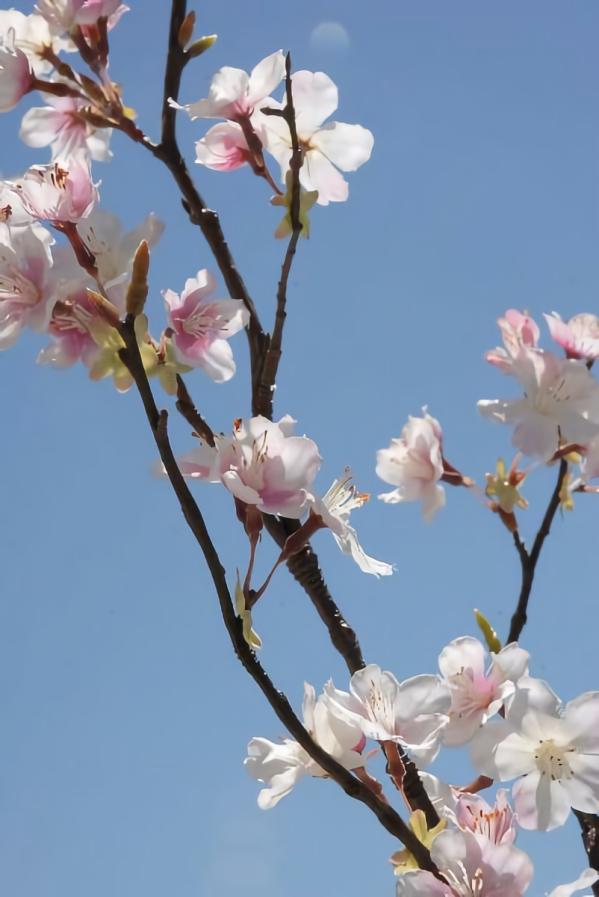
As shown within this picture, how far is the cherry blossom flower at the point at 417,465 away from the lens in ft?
3.74

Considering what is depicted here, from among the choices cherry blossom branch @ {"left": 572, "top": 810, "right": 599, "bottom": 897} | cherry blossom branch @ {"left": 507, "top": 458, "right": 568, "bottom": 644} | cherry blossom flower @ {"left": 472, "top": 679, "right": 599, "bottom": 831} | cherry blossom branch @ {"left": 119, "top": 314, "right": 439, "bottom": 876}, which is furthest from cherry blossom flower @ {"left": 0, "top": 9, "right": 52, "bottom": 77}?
cherry blossom branch @ {"left": 572, "top": 810, "right": 599, "bottom": 897}

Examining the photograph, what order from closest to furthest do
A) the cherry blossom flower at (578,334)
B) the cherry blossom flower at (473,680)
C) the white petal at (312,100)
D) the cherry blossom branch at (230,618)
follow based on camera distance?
the cherry blossom branch at (230,618)
the cherry blossom flower at (473,680)
the cherry blossom flower at (578,334)
the white petal at (312,100)

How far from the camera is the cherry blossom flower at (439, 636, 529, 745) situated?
945 millimetres

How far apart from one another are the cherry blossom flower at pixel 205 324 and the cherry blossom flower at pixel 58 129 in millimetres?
359

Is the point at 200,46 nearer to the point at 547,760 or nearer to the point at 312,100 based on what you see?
the point at 312,100

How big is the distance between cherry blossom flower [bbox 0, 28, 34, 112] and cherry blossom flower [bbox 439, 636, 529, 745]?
73cm

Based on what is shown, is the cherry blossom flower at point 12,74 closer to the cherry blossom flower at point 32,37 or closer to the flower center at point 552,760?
the cherry blossom flower at point 32,37

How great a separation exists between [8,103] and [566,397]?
661 millimetres

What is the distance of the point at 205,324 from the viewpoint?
938 mm

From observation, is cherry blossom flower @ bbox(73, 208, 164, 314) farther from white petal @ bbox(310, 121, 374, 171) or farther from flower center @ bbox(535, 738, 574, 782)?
flower center @ bbox(535, 738, 574, 782)

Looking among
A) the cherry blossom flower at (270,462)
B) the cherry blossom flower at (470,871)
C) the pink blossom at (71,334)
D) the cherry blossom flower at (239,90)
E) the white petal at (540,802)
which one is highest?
the cherry blossom flower at (239,90)

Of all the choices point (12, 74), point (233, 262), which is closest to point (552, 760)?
point (233, 262)

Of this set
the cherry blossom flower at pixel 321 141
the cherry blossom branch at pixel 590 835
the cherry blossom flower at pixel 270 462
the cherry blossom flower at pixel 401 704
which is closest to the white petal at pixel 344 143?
the cherry blossom flower at pixel 321 141

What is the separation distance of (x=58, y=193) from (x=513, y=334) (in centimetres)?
45
